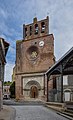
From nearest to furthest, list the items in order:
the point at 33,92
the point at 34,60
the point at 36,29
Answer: the point at 33,92 < the point at 34,60 < the point at 36,29

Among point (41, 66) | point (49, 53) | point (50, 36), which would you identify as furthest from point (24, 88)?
point (50, 36)

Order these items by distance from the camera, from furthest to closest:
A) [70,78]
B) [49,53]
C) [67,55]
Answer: [49,53] < [70,78] < [67,55]

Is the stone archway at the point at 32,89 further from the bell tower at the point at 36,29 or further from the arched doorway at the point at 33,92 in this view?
the bell tower at the point at 36,29

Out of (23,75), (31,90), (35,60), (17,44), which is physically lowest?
(31,90)

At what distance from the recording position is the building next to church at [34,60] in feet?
132

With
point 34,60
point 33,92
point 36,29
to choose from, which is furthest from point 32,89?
point 36,29

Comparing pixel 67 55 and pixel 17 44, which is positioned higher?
pixel 17 44

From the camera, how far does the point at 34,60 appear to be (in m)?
42.4

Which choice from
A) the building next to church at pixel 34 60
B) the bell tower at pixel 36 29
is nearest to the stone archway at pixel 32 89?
the building next to church at pixel 34 60

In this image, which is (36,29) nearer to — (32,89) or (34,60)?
(34,60)

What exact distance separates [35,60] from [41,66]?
2.18 m

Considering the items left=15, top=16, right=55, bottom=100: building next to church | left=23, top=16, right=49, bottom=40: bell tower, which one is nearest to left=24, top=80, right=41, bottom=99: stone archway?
left=15, top=16, right=55, bottom=100: building next to church

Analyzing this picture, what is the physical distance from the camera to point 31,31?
145 feet

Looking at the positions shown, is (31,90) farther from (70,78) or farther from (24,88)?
(70,78)
